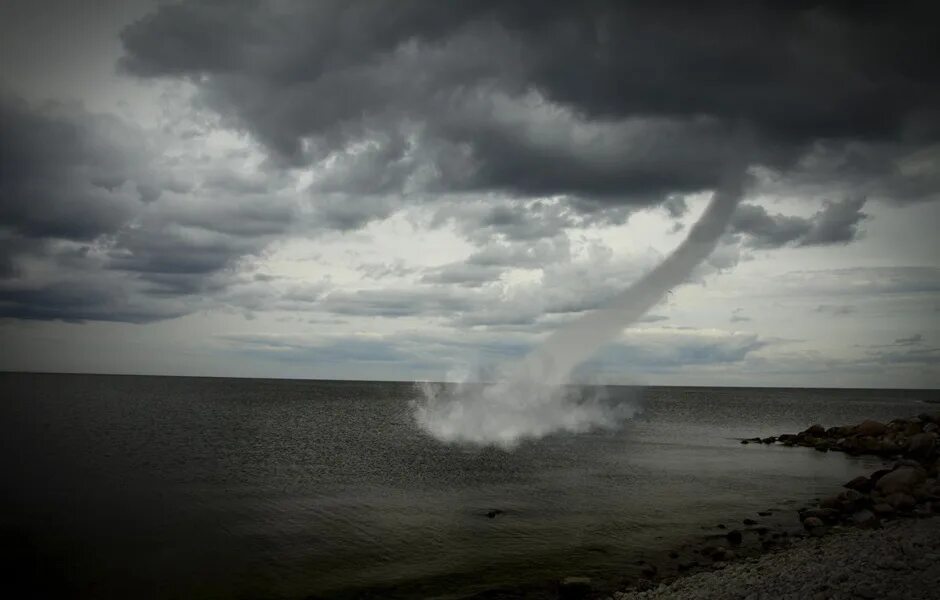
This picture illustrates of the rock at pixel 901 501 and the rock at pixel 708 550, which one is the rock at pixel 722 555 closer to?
the rock at pixel 708 550

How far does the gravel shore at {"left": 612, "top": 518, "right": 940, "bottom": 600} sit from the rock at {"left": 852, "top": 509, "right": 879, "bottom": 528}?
380 cm

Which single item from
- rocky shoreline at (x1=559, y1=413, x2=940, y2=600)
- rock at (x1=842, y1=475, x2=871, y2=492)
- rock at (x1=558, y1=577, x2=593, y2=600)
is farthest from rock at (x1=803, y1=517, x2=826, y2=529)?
rock at (x1=558, y1=577, x2=593, y2=600)

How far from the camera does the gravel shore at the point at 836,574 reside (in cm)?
1529

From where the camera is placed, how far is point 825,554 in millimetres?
19859

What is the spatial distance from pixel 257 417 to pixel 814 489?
3211 inches

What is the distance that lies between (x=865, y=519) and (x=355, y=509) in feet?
81.6

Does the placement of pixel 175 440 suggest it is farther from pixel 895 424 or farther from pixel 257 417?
pixel 895 424

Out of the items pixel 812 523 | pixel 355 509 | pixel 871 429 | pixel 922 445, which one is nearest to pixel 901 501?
pixel 812 523

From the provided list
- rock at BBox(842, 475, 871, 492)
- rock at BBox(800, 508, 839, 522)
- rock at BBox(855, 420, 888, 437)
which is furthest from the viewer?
rock at BBox(855, 420, 888, 437)

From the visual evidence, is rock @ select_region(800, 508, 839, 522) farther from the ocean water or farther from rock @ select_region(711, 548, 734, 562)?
rock @ select_region(711, 548, 734, 562)

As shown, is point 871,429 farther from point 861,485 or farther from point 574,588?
point 574,588

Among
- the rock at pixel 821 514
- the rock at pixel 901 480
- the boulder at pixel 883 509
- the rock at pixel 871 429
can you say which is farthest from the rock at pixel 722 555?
the rock at pixel 871 429

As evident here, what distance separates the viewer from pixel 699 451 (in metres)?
58.4

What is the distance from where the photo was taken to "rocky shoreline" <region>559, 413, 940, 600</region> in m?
16.0
